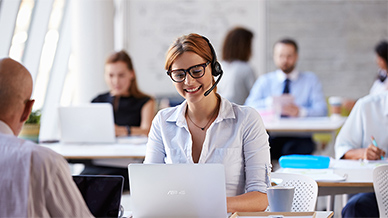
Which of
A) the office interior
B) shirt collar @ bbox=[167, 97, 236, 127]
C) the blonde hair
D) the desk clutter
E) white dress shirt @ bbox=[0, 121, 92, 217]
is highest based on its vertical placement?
the office interior

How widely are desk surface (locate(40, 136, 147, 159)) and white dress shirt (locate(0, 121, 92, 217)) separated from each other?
7.07 feet

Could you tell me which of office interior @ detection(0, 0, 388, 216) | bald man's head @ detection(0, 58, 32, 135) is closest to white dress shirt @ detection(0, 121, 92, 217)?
bald man's head @ detection(0, 58, 32, 135)

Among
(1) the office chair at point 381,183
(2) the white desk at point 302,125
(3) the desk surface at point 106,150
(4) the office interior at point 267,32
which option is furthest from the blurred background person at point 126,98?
(4) the office interior at point 267,32

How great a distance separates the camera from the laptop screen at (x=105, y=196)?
175 centimetres

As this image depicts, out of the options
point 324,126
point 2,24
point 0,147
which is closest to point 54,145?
point 2,24

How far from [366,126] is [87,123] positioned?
1906 mm

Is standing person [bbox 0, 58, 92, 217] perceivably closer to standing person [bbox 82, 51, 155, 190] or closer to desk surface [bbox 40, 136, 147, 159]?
desk surface [bbox 40, 136, 147, 159]

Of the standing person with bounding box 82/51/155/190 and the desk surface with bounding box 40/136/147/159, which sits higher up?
the standing person with bounding box 82/51/155/190

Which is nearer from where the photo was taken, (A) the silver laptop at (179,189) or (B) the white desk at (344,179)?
(A) the silver laptop at (179,189)

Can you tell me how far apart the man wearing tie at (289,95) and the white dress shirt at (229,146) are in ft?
9.57

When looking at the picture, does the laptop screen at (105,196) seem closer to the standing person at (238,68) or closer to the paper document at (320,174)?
the paper document at (320,174)

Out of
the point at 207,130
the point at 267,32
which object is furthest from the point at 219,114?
the point at 267,32

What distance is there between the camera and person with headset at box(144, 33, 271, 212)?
7.97 ft

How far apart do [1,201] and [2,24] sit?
4.15 m
